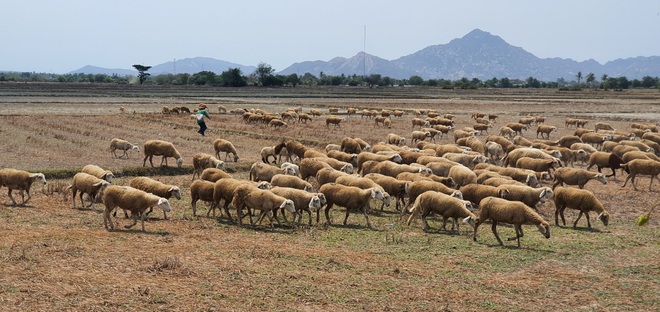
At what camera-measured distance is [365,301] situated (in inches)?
477

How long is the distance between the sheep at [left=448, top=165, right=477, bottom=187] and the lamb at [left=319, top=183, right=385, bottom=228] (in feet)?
17.4

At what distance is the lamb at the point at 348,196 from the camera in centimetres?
1977

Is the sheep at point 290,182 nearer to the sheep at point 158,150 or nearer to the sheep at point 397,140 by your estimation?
the sheep at point 158,150

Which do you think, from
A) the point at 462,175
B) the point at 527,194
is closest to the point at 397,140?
the point at 462,175

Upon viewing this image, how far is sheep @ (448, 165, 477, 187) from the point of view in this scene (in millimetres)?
24188

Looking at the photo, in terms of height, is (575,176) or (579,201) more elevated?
(579,201)

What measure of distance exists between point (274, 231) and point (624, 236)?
9.74 metres

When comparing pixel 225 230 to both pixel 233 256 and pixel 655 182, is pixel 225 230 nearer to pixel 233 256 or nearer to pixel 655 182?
pixel 233 256

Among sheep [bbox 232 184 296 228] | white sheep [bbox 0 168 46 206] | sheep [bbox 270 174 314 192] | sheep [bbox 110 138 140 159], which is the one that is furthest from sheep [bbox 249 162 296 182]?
sheep [bbox 110 138 140 159]

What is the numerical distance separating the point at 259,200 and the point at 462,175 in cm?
899

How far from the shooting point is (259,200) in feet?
61.5

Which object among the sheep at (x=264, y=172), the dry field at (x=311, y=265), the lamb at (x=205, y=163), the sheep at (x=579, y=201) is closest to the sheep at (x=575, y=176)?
the dry field at (x=311, y=265)

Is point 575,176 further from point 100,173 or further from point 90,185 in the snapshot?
point 90,185

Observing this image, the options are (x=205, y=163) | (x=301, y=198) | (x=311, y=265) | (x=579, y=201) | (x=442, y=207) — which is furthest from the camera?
(x=205, y=163)
